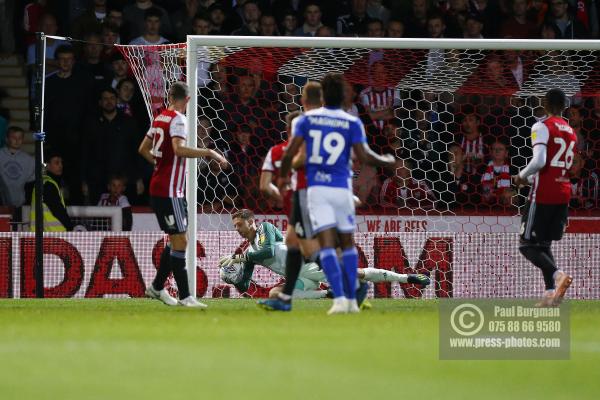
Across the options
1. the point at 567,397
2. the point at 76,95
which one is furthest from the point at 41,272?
the point at 567,397

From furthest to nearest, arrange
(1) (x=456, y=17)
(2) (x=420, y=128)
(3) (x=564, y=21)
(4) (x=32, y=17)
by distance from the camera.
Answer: (3) (x=564, y=21) → (1) (x=456, y=17) → (4) (x=32, y=17) → (2) (x=420, y=128)

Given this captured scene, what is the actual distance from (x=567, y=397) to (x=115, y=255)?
1084 centimetres

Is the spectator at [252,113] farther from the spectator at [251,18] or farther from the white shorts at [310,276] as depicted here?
the spectator at [251,18]

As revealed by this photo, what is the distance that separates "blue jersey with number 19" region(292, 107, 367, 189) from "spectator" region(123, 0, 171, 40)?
907 centimetres

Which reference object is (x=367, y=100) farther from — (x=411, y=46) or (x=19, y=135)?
(x=19, y=135)

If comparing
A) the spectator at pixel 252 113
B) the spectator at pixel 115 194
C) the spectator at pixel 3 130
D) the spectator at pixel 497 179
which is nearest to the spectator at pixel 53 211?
the spectator at pixel 115 194

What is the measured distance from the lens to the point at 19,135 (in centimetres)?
1802

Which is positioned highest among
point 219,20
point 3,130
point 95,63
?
point 219,20

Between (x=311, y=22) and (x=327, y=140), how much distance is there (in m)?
9.01

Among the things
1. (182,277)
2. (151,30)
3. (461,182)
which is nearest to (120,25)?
(151,30)

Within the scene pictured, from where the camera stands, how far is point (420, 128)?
57.1 feet

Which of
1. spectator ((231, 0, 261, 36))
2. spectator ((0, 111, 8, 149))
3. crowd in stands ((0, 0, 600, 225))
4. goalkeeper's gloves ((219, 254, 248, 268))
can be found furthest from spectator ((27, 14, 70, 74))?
goalkeeper's gloves ((219, 254, 248, 268))

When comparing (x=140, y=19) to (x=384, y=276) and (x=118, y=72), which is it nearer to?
(x=118, y=72)

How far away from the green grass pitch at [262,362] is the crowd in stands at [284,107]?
6.07 meters
